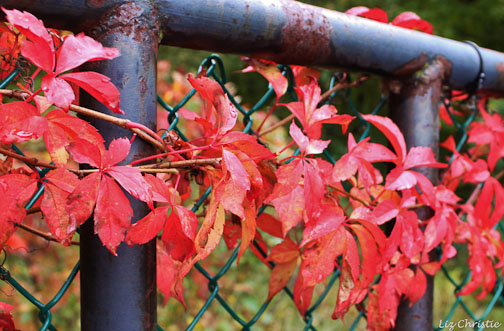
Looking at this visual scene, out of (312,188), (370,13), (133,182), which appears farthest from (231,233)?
(370,13)

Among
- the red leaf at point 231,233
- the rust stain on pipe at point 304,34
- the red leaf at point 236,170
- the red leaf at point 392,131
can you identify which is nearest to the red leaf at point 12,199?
the red leaf at point 236,170

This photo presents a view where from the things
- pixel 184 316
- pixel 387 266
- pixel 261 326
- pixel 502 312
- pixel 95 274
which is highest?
pixel 95 274

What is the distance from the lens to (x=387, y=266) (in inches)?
31.5

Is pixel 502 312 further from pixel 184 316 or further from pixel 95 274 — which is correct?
pixel 95 274

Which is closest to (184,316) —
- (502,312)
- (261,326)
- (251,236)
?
(261,326)

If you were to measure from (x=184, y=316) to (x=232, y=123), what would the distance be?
2.05 meters

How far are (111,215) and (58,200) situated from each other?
0.22 feet

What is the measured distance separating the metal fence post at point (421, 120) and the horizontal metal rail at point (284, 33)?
0.03 metres

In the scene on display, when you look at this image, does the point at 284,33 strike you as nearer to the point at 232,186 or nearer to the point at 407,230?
the point at 232,186

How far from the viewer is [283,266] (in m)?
0.78

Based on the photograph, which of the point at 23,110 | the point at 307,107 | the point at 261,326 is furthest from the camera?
the point at 261,326

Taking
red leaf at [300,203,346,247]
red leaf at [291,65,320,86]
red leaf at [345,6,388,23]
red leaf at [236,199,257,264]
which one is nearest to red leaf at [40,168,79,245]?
red leaf at [236,199,257,264]

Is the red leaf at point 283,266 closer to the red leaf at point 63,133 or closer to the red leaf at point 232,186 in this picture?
the red leaf at point 232,186

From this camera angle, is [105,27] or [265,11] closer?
[105,27]
